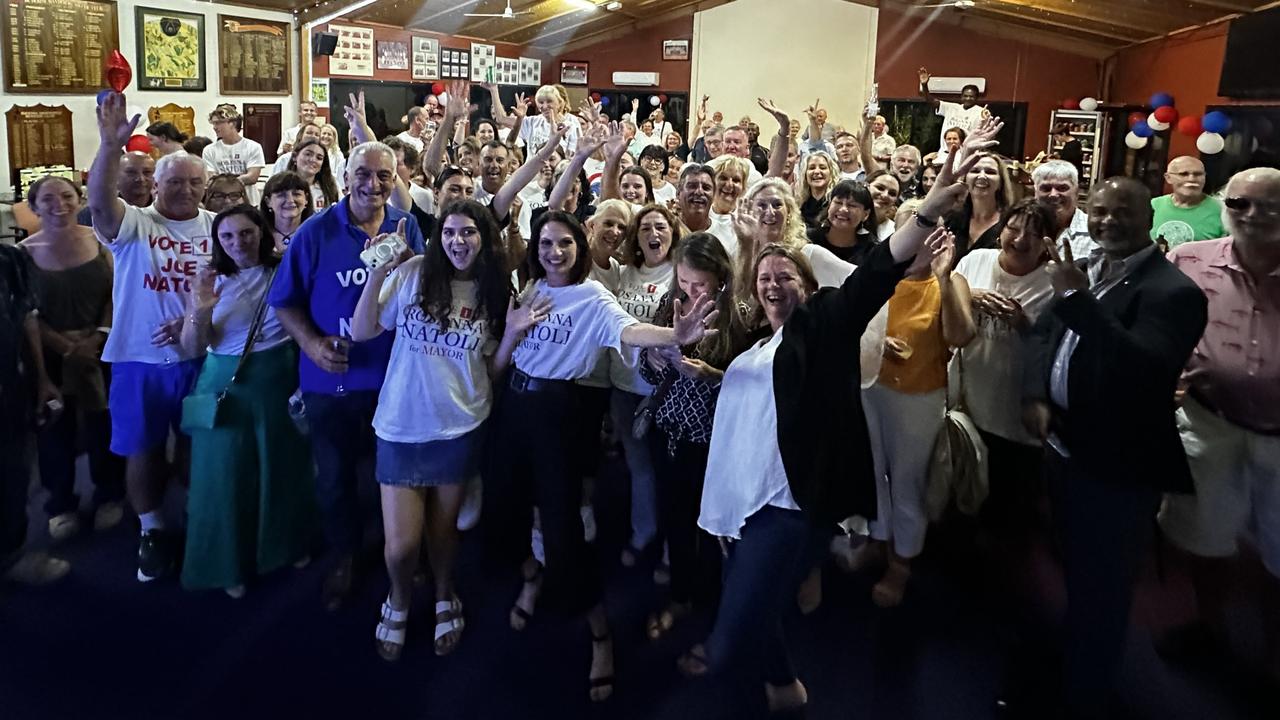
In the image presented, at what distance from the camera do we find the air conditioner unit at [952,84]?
14.6 metres

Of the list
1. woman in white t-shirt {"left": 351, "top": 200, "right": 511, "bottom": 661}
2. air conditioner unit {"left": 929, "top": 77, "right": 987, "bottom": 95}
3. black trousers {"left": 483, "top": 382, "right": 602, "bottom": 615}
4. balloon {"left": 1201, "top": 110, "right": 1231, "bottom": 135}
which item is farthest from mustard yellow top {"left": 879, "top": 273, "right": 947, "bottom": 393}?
air conditioner unit {"left": 929, "top": 77, "right": 987, "bottom": 95}

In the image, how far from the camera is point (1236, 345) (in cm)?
268

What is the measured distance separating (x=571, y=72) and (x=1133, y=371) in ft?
49.6

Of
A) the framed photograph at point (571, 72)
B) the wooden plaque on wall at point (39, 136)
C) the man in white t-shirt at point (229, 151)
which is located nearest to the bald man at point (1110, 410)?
the man in white t-shirt at point (229, 151)

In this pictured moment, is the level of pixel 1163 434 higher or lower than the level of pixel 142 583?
higher

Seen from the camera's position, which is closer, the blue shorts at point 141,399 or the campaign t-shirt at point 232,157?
the blue shorts at point 141,399

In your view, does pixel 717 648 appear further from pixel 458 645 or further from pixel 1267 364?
pixel 1267 364

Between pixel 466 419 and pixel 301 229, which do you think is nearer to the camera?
pixel 466 419

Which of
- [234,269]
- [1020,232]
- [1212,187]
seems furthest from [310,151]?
[1212,187]

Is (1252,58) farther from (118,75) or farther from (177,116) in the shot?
(177,116)

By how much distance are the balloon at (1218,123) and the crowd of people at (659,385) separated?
5472 mm

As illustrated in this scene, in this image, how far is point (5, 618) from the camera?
309cm

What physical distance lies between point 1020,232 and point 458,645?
7.58 feet

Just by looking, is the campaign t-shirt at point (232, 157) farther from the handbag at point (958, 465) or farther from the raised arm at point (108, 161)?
the handbag at point (958, 465)
